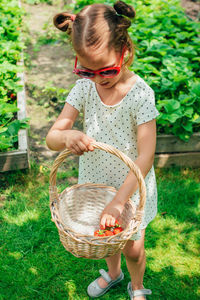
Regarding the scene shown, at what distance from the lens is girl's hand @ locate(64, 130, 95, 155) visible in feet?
5.13

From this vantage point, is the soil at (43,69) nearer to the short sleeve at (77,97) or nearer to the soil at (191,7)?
the soil at (191,7)

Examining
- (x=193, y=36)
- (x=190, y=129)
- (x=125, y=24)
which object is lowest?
(x=190, y=129)

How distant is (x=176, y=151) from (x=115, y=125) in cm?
176

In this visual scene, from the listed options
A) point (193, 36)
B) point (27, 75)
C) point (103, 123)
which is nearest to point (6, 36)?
point (27, 75)

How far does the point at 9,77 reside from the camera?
4.06 metres

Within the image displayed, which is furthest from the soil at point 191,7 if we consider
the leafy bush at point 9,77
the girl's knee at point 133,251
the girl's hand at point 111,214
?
the girl's hand at point 111,214

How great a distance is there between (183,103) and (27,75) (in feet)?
8.93

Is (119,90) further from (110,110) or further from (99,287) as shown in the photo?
(99,287)

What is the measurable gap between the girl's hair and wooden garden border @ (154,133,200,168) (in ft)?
6.09

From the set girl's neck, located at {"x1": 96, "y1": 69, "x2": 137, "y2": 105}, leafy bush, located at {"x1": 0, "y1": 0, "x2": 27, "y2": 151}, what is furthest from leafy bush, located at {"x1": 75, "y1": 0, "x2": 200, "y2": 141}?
girl's neck, located at {"x1": 96, "y1": 69, "x2": 137, "y2": 105}

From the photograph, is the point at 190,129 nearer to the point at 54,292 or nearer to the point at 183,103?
the point at 183,103

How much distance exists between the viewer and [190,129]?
10.9ft

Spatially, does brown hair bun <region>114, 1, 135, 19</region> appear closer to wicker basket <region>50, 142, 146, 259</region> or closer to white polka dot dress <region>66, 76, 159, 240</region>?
white polka dot dress <region>66, 76, 159, 240</region>

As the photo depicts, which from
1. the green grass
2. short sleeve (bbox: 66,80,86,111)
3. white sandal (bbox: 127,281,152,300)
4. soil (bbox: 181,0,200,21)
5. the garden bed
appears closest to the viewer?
short sleeve (bbox: 66,80,86,111)
